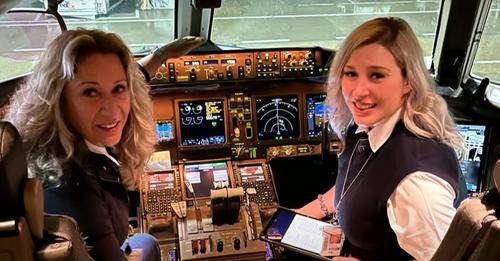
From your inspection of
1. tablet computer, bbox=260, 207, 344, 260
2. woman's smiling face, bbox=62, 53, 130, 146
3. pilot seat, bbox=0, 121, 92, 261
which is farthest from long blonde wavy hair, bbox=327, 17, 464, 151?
pilot seat, bbox=0, 121, 92, 261

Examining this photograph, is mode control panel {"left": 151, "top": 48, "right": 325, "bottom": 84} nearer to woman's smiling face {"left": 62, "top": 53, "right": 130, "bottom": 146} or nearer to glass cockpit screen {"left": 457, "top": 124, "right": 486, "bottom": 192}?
glass cockpit screen {"left": 457, "top": 124, "right": 486, "bottom": 192}

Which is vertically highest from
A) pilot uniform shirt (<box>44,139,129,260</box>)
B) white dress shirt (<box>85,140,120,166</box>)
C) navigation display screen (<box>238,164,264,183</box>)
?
white dress shirt (<box>85,140,120,166</box>)

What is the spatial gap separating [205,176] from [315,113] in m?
0.81

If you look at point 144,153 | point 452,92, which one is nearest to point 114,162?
point 144,153

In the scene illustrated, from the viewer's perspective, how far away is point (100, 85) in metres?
1.61

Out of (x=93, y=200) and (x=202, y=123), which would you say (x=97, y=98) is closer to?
(x=93, y=200)

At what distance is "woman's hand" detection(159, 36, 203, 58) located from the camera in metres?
2.74

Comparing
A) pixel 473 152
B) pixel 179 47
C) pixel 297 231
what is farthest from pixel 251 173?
pixel 473 152

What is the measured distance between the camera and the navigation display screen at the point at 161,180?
9.74 feet

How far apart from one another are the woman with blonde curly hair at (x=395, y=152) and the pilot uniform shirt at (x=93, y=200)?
0.76m

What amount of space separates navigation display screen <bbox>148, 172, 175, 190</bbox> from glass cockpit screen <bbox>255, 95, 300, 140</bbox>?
61 cm

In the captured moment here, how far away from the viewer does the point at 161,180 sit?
301cm

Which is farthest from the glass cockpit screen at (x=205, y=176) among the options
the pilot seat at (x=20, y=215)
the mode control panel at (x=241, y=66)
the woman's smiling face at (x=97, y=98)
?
the pilot seat at (x=20, y=215)

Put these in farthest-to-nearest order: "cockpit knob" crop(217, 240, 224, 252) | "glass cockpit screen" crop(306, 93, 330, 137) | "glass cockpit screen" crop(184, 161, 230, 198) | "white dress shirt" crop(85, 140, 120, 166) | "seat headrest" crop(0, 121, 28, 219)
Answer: "glass cockpit screen" crop(306, 93, 330, 137) < "glass cockpit screen" crop(184, 161, 230, 198) < "cockpit knob" crop(217, 240, 224, 252) < "white dress shirt" crop(85, 140, 120, 166) < "seat headrest" crop(0, 121, 28, 219)
